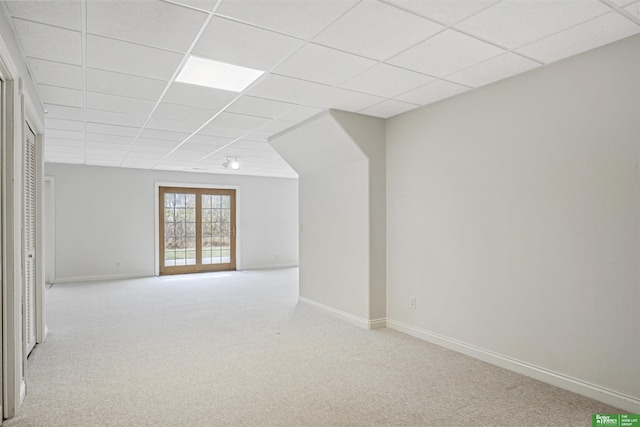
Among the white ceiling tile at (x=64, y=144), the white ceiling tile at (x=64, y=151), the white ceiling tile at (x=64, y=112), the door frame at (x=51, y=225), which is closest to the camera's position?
the white ceiling tile at (x=64, y=112)

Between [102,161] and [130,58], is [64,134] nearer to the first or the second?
[102,161]

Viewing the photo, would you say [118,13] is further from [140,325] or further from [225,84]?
[140,325]

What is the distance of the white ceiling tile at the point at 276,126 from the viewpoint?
4602 millimetres

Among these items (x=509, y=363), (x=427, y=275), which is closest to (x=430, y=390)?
(x=509, y=363)

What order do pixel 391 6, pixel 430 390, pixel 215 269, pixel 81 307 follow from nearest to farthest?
pixel 391 6 → pixel 430 390 → pixel 81 307 → pixel 215 269

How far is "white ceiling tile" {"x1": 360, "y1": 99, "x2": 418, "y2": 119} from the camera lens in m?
3.95

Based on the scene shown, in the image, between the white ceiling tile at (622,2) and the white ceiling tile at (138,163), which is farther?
the white ceiling tile at (138,163)

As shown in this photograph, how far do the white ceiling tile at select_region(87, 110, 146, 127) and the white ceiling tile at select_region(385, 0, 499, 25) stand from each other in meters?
3.27

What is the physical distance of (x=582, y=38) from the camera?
2.51 metres

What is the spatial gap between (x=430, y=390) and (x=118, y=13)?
10.2 feet

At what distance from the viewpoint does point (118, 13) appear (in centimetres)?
218

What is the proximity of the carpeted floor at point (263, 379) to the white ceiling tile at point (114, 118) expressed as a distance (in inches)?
92.5

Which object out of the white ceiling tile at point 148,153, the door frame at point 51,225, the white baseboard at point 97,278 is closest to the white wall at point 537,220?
the white ceiling tile at point 148,153

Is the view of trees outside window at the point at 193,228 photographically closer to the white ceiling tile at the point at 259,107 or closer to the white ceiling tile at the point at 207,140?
the white ceiling tile at the point at 207,140
